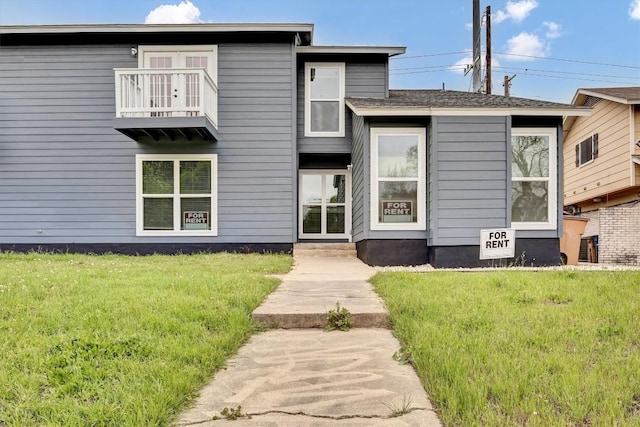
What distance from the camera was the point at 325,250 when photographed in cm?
1009

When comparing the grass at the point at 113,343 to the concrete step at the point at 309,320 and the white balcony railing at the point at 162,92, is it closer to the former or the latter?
the concrete step at the point at 309,320

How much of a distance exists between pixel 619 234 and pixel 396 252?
8.80 meters

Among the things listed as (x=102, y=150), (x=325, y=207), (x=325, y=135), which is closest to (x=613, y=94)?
(x=325, y=135)

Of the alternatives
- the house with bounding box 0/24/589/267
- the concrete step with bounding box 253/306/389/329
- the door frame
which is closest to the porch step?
the house with bounding box 0/24/589/267

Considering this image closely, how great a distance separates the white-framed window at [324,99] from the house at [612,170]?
7.70m

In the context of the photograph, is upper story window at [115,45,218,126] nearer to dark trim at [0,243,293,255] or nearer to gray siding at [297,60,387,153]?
gray siding at [297,60,387,153]

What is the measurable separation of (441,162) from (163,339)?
20.8 ft

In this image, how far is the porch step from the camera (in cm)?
996

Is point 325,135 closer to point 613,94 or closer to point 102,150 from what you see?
point 102,150

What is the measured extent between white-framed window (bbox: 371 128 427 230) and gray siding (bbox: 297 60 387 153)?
2555mm

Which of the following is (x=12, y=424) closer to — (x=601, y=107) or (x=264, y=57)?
(x=264, y=57)

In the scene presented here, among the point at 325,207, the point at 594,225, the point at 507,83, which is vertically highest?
the point at 507,83

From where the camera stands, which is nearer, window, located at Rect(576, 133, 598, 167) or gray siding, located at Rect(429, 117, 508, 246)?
gray siding, located at Rect(429, 117, 508, 246)

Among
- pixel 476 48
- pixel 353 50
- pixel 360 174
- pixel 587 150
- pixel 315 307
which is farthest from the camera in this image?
pixel 476 48
